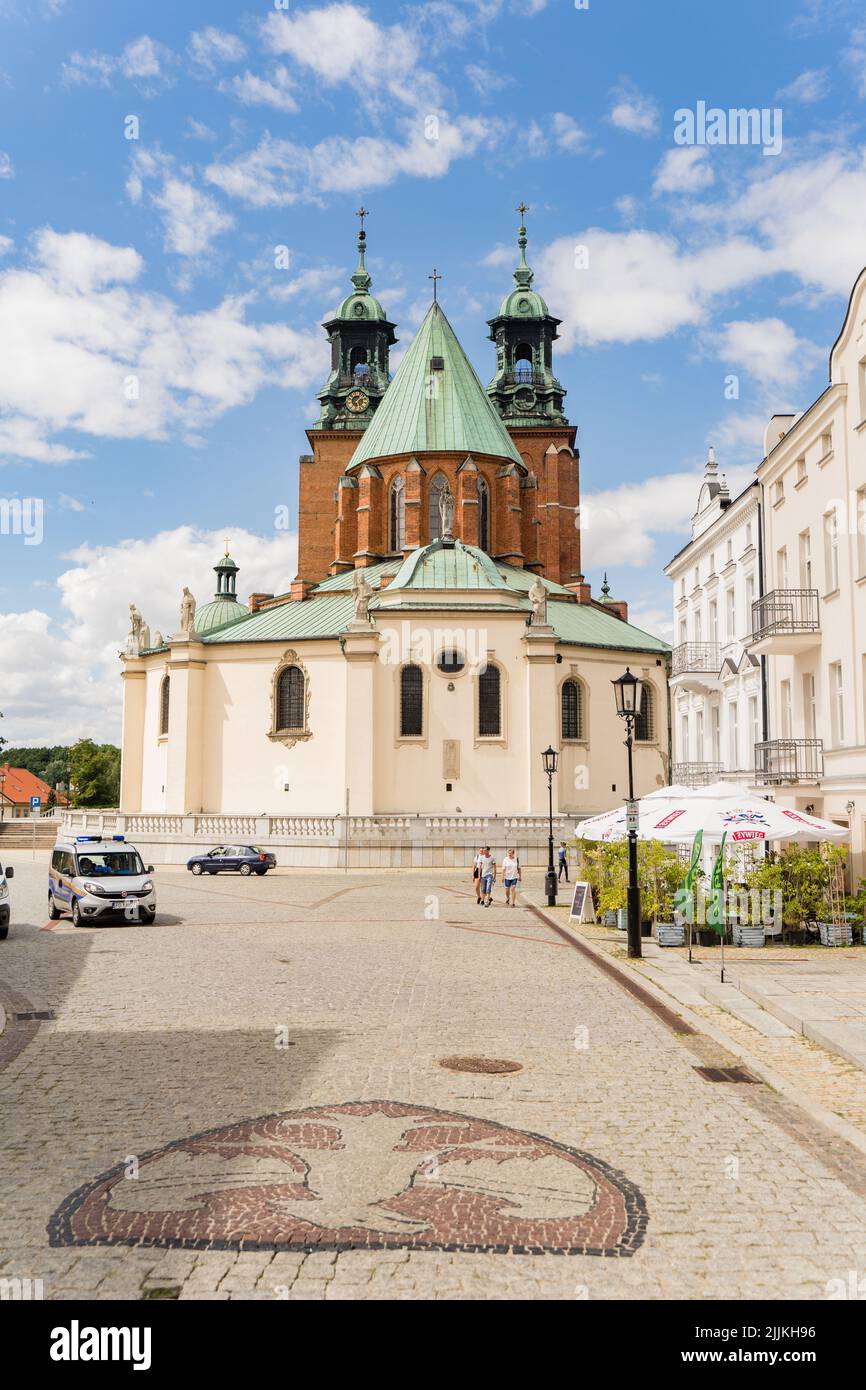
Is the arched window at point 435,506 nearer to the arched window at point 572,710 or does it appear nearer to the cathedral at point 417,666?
the cathedral at point 417,666

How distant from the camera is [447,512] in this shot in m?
53.5

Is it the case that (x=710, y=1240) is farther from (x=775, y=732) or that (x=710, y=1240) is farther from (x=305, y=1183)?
(x=775, y=732)

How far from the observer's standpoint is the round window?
46469 mm

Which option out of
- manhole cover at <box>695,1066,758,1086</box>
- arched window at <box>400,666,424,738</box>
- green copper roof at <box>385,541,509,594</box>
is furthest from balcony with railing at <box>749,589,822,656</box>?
green copper roof at <box>385,541,509,594</box>

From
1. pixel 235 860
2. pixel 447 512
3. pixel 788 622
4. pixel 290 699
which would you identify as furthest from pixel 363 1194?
pixel 447 512

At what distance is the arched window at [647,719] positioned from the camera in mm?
51500

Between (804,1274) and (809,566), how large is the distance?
20.8 m

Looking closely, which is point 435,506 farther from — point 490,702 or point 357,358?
point 357,358

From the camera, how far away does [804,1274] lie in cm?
Answer: 529

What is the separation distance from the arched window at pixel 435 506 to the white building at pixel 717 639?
21893 mm

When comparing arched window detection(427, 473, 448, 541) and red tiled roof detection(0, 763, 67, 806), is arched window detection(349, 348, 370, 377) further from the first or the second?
red tiled roof detection(0, 763, 67, 806)

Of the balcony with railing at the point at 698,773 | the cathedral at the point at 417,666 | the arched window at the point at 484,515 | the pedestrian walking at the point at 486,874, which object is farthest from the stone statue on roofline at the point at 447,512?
the pedestrian walking at the point at 486,874
